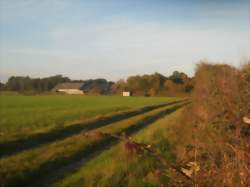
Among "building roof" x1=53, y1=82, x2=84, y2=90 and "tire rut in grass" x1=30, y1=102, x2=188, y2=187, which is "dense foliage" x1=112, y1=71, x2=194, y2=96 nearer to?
"building roof" x1=53, y1=82, x2=84, y2=90

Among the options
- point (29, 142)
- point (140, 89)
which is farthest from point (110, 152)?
point (140, 89)

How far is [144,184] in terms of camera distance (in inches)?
342

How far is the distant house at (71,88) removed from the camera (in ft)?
421

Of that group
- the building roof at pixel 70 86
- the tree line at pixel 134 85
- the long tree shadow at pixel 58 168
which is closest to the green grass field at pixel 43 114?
the long tree shadow at pixel 58 168

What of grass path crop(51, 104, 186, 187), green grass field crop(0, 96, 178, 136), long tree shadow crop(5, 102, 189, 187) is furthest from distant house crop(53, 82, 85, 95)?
grass path crop(51, 104, 186, 187)

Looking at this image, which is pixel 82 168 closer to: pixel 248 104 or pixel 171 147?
pixel 171 147

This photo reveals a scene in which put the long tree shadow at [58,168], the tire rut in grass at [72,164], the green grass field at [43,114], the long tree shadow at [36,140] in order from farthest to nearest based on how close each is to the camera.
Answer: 1. the green grass field at [43,114]
2. the long tree shadow at [36,140]
3. the tire rut in grass at [72,164]
4. the long tree shadow at [58,168]

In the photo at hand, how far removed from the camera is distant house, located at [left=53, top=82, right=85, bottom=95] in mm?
128312

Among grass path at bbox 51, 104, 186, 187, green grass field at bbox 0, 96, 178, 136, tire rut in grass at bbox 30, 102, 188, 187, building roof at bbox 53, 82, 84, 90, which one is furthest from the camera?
building roof at bbox 53, 82, 84, 90

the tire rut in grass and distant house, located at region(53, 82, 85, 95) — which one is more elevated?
distant house, located at region(53, 82, 85, 95)

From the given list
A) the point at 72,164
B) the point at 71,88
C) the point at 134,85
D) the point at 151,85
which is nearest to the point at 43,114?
the point at 72,164

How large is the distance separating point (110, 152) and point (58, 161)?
211 cm

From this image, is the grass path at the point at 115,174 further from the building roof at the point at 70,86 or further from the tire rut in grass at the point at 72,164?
the building roof at the point at 70,86

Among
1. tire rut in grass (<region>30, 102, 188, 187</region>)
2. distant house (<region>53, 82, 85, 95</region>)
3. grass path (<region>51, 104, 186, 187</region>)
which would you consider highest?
distant house (<region>53, 82, 85, 95</region>)
